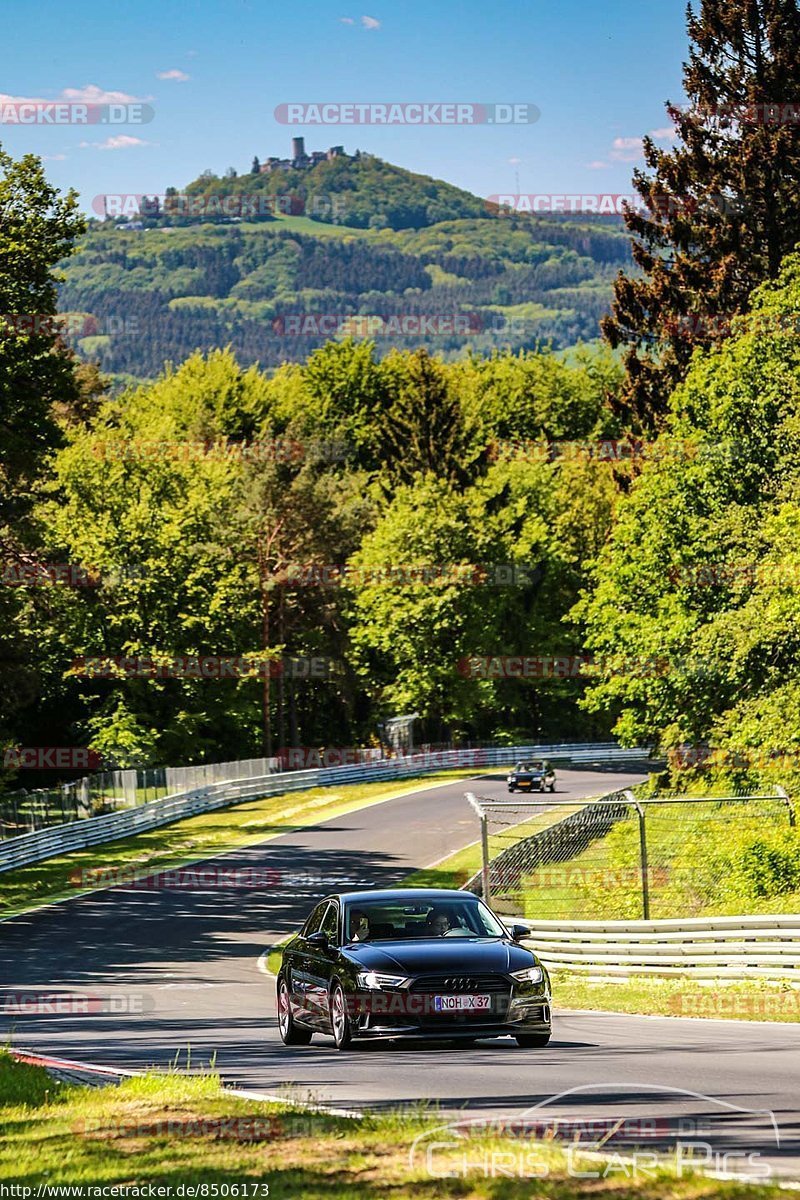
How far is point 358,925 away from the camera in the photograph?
1486 centimetres

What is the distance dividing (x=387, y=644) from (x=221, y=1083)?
247ft

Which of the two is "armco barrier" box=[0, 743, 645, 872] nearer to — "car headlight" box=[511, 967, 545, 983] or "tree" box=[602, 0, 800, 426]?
"tree" box=[602, 0, 800, 426]

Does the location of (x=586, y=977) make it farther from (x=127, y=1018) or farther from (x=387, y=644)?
(x=387, y=644)

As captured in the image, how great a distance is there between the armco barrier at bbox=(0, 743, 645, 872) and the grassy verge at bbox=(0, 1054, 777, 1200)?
119 ft

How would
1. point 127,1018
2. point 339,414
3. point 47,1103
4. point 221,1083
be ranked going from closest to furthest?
1. point 47,1103
2. point 221,1083
3. point 127,1018
4. point 339,414

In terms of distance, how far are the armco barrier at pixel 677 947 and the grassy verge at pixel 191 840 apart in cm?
1731

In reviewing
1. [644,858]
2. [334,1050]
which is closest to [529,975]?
[334,1050]

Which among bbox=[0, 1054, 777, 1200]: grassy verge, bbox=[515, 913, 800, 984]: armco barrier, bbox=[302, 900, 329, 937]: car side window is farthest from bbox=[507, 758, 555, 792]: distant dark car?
bbox=[0, 1054, 777, 1200]: grassy verge

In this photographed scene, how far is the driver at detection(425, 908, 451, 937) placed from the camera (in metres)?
14.8

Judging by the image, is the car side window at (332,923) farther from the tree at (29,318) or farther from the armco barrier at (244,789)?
the armco barrier at (244,789)

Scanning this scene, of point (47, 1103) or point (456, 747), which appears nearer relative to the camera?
point (47, 1103)

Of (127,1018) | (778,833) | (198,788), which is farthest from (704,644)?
(198,788)

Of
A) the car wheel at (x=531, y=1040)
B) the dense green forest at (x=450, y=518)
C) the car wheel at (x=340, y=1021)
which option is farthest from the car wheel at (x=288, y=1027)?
the dense green forest at (x=450, y=518)

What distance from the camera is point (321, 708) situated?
316 ft
